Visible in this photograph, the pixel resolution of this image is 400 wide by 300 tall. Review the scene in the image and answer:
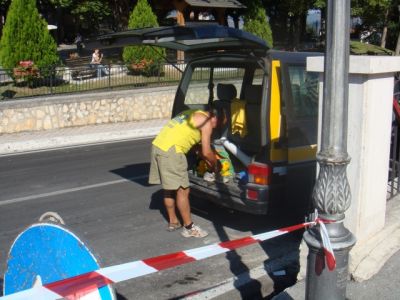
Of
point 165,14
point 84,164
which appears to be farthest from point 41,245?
point 165,14

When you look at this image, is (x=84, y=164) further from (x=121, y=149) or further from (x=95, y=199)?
(x=95, y=199)

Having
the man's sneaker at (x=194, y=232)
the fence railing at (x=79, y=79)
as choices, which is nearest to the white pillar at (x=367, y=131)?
the man's sneaker at (x=194, y=232)

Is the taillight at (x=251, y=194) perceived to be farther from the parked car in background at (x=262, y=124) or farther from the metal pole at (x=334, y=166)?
the metal pole at (x=334, y=166)

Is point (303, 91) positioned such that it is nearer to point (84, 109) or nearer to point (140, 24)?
point (84, 109)

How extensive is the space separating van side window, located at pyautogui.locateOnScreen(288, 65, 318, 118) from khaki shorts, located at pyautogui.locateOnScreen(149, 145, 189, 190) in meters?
1.29

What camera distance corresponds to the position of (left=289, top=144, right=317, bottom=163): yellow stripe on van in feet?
18.5

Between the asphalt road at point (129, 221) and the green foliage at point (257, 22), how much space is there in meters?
19.7

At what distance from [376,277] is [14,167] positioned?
7.55m

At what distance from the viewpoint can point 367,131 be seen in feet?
13.9

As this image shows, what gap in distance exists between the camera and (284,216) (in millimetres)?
6203

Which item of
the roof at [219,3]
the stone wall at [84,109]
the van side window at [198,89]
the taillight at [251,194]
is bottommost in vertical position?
the stone wall at [84,109]

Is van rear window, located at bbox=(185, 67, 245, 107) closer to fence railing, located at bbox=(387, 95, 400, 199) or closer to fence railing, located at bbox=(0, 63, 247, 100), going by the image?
fence railing, located at bbox=(387, 95, 400, 199)

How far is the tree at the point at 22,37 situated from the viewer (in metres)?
17.4

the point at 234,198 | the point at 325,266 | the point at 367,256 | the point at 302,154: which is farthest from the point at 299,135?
the point at 325,266
